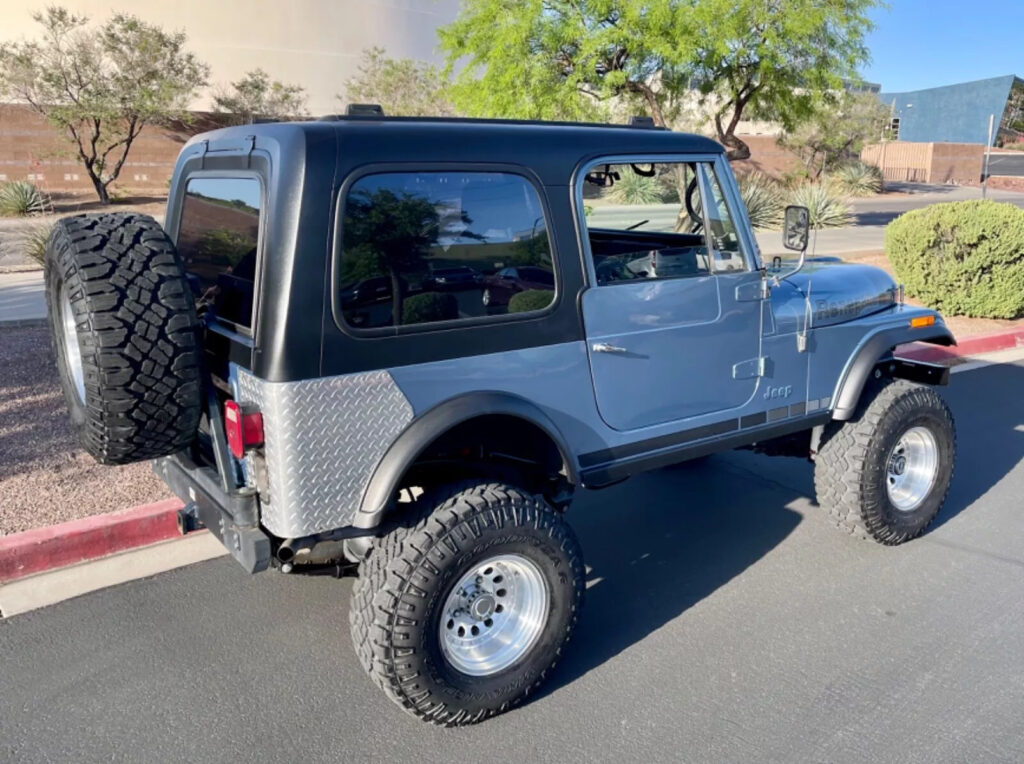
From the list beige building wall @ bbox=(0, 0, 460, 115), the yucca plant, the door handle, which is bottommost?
the door handle

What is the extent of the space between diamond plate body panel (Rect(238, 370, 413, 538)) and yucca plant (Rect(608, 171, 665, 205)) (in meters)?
1.57

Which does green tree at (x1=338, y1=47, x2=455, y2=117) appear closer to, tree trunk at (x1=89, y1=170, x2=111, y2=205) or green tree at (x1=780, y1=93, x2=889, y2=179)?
tree trunk at (x1=89, y1=170, x2=111, y2=205)

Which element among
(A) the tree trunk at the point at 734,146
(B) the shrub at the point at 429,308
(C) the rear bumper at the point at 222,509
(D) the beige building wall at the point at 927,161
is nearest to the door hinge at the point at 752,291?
(B) the shrub at the point at 429,308

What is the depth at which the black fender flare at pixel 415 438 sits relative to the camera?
292 cm

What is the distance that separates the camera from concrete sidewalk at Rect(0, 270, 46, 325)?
29.5 feet

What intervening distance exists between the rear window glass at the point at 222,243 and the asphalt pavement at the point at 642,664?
145cm

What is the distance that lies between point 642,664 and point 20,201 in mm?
24612

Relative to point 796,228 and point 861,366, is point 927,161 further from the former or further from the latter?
point 796,228

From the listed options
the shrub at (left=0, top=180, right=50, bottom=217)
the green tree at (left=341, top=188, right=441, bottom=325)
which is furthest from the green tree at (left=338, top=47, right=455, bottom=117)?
the green tree at (left=341, top=188, right=441, bottom=325)

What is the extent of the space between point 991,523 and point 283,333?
4.25 m

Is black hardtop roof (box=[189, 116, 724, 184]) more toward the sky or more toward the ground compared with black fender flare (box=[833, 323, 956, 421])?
more toward the sky

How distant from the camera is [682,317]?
366cm

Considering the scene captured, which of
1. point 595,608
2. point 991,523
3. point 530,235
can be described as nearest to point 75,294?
point 530,235

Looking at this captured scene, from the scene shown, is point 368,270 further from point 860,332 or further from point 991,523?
point 991,523
